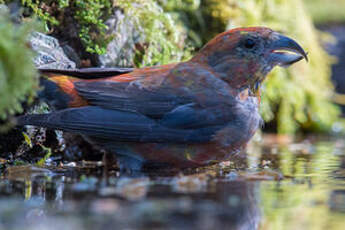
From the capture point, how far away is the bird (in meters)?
3.28

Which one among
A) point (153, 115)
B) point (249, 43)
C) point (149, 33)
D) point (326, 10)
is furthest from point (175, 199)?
point (326, 10)

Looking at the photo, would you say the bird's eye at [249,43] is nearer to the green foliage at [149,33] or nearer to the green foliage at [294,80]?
the green foliage at [149,33]

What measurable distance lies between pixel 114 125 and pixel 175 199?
3.50ft

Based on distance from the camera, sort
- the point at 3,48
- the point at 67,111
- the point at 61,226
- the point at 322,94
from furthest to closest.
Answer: the point at 322,94 < the point at 67,111 < the point at 3,48 < the point at 61,226

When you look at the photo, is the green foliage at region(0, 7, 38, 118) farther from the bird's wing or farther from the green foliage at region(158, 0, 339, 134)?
the green foliage at region(158, 0, 339, 134)

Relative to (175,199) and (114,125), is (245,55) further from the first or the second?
(175,199)

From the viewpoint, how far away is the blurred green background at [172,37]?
2.52 m

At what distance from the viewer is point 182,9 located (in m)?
6.17

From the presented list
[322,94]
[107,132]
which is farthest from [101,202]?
[322,94]

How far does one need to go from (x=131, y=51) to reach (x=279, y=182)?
90.4 inches

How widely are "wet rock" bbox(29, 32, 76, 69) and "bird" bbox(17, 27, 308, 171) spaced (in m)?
0.39

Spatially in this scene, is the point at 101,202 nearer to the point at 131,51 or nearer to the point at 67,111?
the point at 67,111

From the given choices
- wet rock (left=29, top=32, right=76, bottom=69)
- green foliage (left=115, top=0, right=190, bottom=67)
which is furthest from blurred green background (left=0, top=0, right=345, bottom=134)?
wet rock (left=29, top=32, right=76, bottom=69)

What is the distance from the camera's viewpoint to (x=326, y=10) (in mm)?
14680
